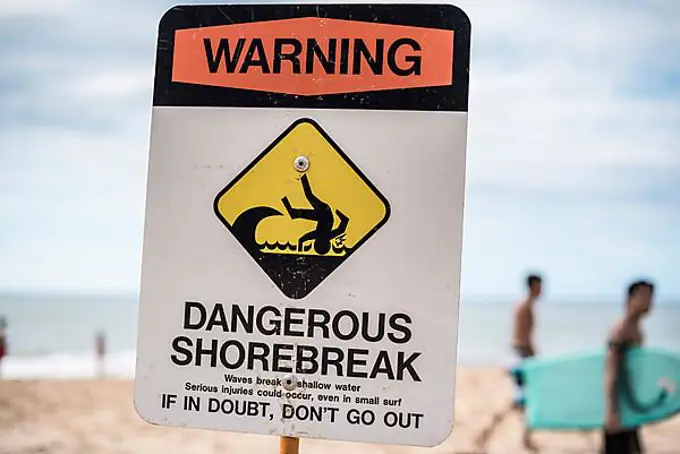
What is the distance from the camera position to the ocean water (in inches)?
914

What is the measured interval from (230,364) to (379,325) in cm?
28

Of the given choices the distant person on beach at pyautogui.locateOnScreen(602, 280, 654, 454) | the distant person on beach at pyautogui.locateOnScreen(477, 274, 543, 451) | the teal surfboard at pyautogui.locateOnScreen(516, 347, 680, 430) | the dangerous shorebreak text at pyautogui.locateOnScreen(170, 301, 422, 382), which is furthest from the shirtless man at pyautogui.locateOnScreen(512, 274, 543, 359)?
the dangerous shorebreak text at pyautogui.locateOnScreen(170, 301, 422, 382)

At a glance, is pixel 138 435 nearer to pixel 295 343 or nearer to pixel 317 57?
pixel 295 343

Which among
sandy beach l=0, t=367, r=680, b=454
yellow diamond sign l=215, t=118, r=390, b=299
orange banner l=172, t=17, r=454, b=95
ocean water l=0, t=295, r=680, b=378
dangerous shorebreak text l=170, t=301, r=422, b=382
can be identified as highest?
orange banner l=172, t=17, r=454, b=95

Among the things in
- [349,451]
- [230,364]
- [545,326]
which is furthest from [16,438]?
[545,326]

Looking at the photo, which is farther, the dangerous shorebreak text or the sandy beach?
the sandy beach

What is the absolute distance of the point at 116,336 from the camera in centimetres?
3522

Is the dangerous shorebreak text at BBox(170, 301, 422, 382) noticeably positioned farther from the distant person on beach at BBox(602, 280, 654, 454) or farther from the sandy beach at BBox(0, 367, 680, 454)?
the sandy beach at BBox(0, 367, 680, 454)

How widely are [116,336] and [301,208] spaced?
35.3 m

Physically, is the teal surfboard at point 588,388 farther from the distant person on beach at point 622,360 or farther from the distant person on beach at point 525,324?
the distant person on beach at point 525,324

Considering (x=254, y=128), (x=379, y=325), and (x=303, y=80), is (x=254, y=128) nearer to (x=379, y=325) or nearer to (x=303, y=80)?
(x=303, y=80)

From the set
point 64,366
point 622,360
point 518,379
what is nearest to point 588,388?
point 518,379

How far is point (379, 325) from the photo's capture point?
1.44 metres

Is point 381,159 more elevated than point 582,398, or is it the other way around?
point 381,159
